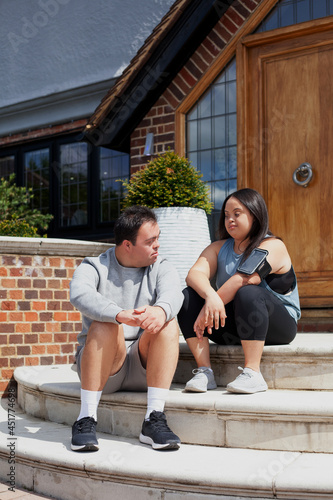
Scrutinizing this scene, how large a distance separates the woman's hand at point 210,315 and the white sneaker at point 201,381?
8.7 inches

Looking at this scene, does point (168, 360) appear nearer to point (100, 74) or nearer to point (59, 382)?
point (59, 382)

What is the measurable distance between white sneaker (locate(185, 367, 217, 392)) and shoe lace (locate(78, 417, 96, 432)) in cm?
58

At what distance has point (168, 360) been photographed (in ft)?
10.3

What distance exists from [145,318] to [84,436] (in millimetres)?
648

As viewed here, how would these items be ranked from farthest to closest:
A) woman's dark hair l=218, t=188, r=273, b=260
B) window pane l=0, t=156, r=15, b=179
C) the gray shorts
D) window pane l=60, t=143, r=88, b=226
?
window pane l=0, t=156, r=15, b=179
window pane l=60, t=143, r=88, b=226
woman's dark hair l=218, t=188, r=273, b=260
the gray shorts

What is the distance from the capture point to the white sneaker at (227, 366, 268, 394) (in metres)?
3.23

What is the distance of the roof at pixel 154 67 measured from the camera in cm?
602

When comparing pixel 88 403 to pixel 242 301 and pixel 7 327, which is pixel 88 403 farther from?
pixel 7 327

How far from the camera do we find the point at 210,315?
11.1ft

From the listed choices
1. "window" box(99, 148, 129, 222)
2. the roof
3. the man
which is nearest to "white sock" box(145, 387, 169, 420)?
the man

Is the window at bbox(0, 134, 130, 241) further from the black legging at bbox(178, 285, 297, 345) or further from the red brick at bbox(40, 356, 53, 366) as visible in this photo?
the black legging at bbox(178, 285, 297, 345)

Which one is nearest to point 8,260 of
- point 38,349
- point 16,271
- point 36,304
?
point 16,271

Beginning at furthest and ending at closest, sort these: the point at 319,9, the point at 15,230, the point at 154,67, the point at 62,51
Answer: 1. the point at 62,51
2. the point at 15,230
3. the point at 154,67
4. the point at 319,9

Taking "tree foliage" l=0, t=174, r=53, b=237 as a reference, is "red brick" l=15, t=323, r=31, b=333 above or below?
below
